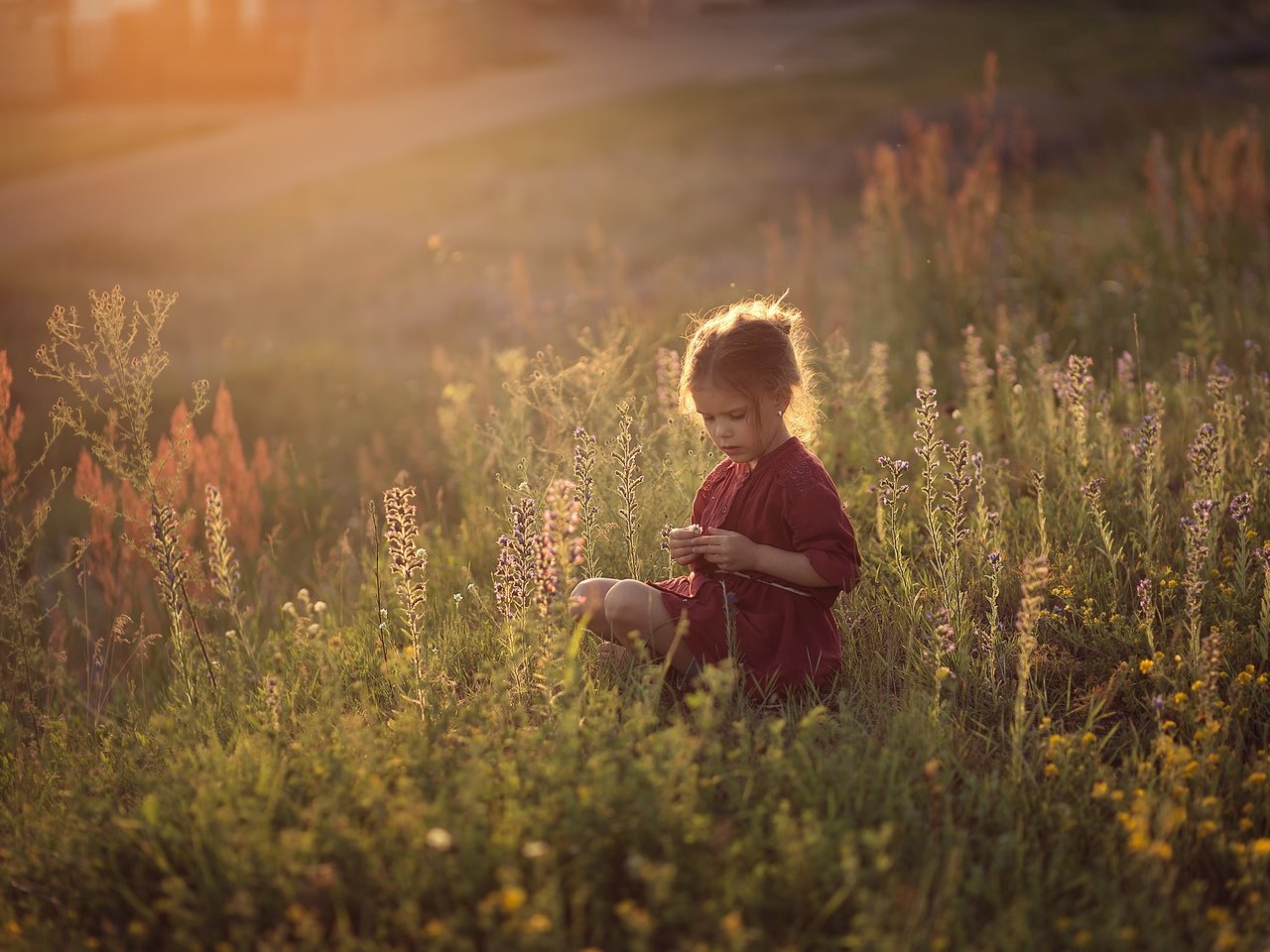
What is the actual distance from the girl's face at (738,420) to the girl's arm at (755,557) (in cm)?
28

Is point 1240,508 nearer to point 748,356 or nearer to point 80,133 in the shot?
point 748,356

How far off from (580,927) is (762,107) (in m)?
18.2

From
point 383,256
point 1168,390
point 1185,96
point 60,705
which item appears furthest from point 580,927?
point 1185,96

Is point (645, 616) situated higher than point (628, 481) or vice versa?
point (628, 481)

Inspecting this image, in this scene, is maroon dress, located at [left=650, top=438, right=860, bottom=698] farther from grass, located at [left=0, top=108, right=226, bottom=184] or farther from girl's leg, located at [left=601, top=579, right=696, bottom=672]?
grass, located at [left=0, top=108, right=226, bottom=184]

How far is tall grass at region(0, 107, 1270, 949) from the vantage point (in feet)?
7.10

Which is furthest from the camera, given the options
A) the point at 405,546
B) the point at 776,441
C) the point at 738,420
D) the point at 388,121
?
the point at 388,121

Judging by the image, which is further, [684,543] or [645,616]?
[645,616]

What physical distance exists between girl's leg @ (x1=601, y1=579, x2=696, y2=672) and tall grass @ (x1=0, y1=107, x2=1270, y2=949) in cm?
12

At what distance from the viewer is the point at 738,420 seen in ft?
10.3

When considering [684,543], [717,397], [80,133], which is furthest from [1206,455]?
[80,133]

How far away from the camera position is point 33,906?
7.73 ft

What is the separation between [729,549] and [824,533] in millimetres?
274

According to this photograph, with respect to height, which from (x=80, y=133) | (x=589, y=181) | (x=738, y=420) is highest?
(x=80, y=133)
